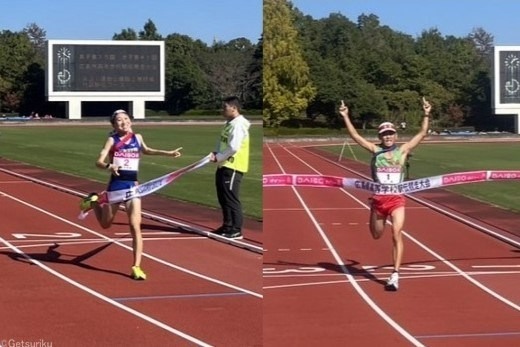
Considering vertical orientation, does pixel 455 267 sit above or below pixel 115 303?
above

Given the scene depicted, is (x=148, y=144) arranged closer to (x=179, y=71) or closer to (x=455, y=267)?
(x=179, y=71)

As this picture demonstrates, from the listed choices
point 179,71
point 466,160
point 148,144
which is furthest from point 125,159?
point 466,160

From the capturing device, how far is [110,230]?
618cm

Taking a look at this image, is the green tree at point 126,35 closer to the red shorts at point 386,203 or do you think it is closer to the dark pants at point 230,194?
the dark pants at point 230,194

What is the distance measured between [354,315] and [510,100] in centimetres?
132

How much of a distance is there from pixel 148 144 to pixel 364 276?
128cm

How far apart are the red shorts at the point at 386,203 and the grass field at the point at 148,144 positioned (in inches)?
22.4

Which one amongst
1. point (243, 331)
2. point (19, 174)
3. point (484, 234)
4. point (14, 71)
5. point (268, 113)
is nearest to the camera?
point (268, 113)

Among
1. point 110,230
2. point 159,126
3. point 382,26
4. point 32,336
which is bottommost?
point 32,336

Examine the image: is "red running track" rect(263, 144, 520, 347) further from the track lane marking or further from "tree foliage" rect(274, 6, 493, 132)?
"tree foliage" rect(274, 6, 493, 132)

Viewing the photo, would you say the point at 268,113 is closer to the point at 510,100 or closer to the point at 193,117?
the point at 193,117

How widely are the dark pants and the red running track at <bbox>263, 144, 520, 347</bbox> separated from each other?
28 centimetres

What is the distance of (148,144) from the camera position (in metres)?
5.34

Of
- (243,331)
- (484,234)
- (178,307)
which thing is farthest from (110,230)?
(484,234)
